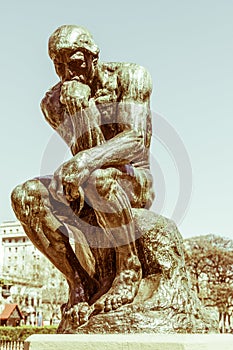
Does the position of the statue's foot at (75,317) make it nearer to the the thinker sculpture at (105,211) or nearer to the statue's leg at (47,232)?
the the thinker sculpture at (105,211)

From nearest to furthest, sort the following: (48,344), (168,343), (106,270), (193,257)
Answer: (168,343), (48,344), (106,270), (193,257)

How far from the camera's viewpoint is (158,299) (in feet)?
16.7

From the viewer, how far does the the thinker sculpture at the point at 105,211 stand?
5.05 meters

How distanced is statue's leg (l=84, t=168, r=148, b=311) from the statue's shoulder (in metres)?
0.77

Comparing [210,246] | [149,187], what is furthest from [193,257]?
[149,187]

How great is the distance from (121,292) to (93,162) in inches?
40.9

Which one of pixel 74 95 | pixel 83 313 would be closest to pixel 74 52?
pixel 74 95

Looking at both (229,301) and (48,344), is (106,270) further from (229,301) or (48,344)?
(229,301)

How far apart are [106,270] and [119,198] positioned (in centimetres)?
72

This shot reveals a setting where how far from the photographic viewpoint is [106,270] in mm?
5477

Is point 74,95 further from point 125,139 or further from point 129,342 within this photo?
point 129,342

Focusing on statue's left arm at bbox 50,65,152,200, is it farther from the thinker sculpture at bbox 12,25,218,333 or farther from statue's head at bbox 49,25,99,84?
statue's head at bbox 49,25,99,84

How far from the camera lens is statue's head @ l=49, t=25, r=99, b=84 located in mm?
5562

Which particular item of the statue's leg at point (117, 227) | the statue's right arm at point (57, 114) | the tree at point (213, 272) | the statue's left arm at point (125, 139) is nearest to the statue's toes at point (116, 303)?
the statue's leg at point (117, 227)
